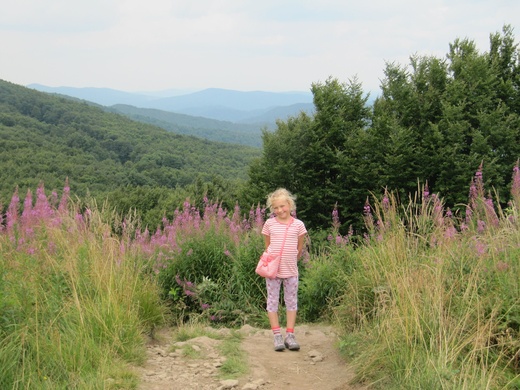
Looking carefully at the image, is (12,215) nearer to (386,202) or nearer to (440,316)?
(386,202)

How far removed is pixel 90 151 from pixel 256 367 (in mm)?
77411

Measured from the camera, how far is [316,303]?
6.23m

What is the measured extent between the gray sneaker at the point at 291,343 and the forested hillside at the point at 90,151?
36381 millimetres

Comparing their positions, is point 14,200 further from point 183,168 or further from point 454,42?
point 183,168

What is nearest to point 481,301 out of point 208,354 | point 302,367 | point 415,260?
point 415,260

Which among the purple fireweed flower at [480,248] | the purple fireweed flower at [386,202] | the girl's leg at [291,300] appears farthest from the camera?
the purple fireweed flower at [386,202]

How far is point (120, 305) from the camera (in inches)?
178

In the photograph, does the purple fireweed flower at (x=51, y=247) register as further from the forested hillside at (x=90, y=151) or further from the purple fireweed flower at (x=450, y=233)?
the forested hillside at (x=90, y=151)

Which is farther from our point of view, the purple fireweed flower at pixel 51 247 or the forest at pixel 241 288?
the purple fireweed flower at pixel 51 247

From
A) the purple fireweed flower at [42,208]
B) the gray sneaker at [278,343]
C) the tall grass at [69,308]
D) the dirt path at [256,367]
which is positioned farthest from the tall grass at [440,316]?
the purple fireweed flower at [42,208]

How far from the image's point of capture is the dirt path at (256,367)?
4.03 meters

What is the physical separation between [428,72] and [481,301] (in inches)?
805

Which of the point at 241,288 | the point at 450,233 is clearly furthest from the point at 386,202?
the point at 241,288

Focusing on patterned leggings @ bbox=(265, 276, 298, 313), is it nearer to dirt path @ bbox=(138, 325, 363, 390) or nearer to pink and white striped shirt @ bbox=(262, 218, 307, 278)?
pink and white striped shirt @ bbox=(262, 218, 307, 278)
